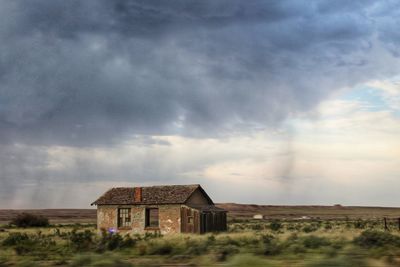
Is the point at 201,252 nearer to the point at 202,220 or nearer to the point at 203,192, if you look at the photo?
the point at 202,220

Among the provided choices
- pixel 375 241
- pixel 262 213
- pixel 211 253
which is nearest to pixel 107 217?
pixel 211 253

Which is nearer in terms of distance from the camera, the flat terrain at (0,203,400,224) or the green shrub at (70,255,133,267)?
the green shrub at (70,255,133,267)

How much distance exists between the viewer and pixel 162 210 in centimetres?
3269

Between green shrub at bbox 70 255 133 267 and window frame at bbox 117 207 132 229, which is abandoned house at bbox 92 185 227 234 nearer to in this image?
window frame at bbox 117 207 132 229

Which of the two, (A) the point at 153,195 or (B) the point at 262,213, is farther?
(B) the point at 262,213

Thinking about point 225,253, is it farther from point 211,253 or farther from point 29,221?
point 29,221

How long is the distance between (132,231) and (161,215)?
2.31 m

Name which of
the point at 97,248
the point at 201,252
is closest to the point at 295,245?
the point at 201,252

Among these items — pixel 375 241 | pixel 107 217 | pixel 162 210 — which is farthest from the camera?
pixel 107 217

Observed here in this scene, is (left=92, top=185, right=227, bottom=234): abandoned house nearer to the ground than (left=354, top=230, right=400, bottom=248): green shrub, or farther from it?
farther from it

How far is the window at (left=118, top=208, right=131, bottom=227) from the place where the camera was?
3403cm

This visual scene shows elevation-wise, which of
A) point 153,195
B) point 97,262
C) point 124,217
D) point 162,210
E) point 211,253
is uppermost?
point 153,195

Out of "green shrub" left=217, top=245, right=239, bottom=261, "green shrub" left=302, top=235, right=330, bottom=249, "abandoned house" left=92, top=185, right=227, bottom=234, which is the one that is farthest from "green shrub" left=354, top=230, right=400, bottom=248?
"abandoned house" left=92, top=185, right=227, bottom=234

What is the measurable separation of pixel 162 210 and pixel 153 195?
1.59m
